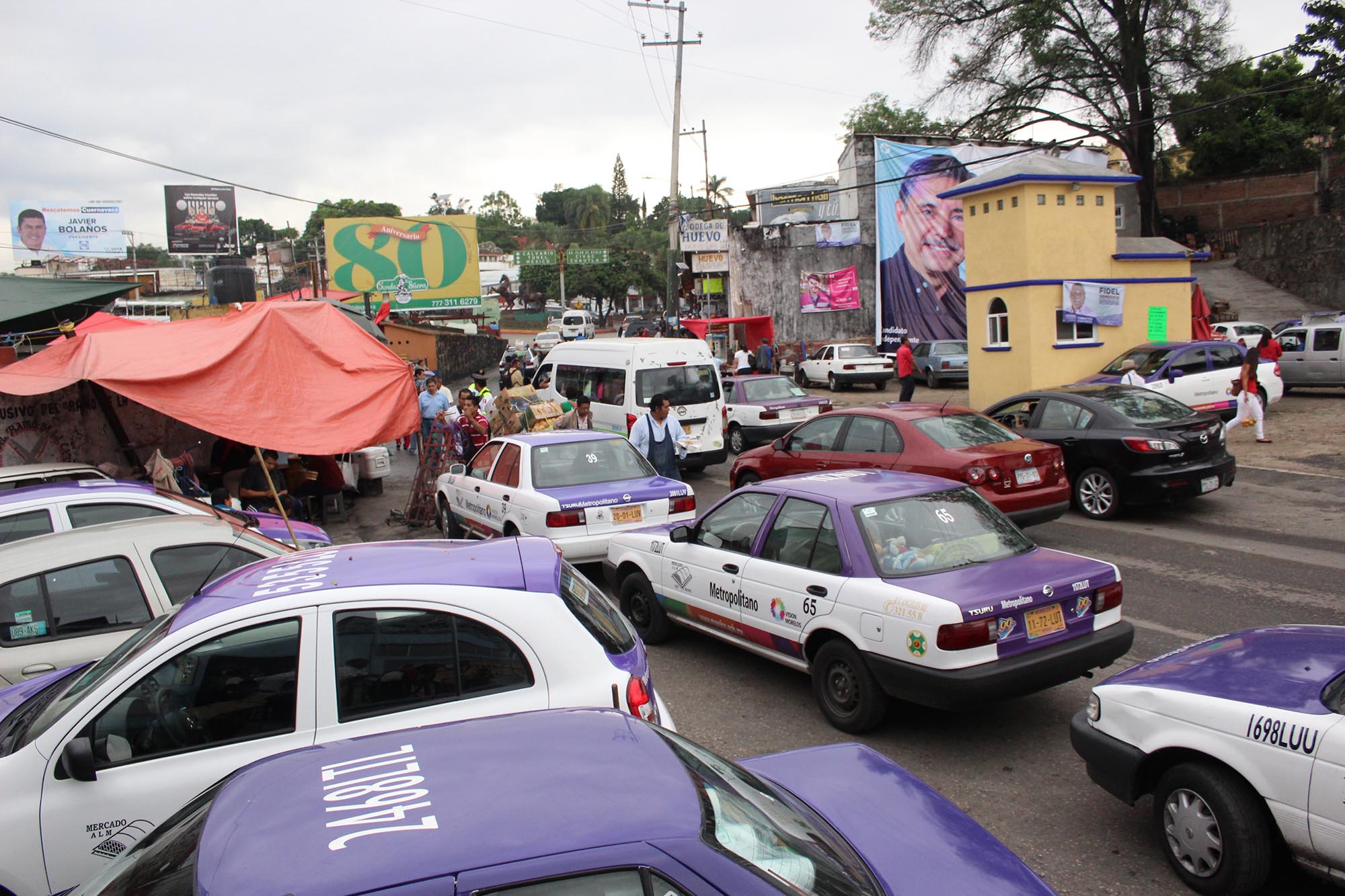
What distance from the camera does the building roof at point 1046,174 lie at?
57.0 feet

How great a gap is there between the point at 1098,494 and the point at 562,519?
6458mm

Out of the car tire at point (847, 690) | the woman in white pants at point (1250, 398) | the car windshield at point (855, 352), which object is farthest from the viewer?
the car windshield at point (855, 352)

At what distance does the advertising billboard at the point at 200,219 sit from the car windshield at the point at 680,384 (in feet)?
151

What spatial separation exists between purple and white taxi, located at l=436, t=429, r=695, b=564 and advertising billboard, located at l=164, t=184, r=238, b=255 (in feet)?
162

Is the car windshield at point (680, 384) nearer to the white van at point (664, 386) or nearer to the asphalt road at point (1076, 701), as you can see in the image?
the white van at point (664, 386)

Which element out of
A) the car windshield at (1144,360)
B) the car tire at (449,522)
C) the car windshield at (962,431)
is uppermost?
the car windshield at (1144,360)

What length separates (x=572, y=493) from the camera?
894 cm

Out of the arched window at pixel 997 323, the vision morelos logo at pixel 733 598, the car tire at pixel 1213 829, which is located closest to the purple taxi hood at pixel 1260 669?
the car tire at pixel 1213 829

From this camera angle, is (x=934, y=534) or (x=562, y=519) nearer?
(x=934, y=534)

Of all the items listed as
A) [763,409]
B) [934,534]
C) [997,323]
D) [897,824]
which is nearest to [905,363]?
[997,323]

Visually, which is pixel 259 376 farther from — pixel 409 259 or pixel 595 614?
pixel 409 259

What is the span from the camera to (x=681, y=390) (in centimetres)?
1490

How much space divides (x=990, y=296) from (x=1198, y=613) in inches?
483

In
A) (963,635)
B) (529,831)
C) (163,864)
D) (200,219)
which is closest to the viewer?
(529,831)
